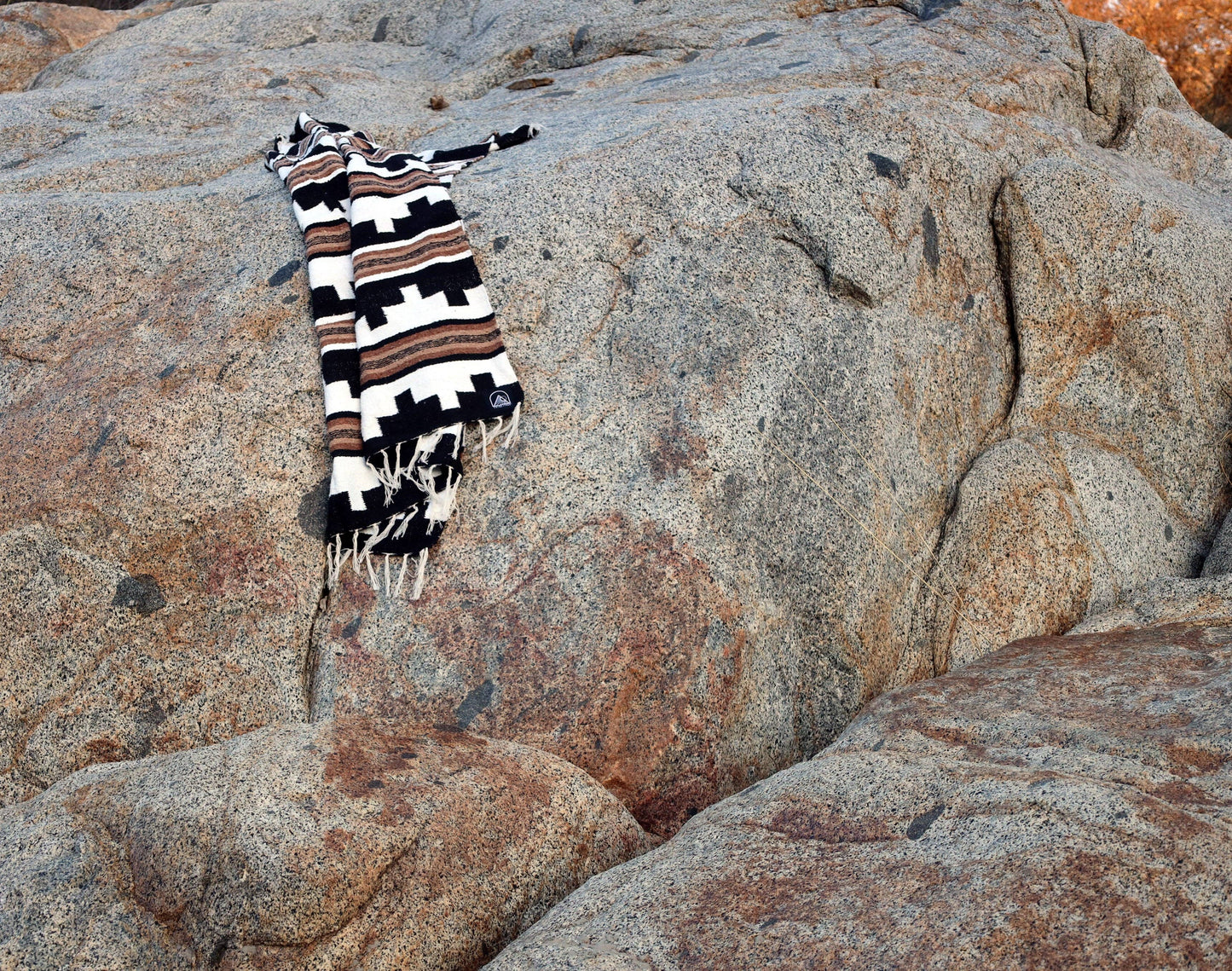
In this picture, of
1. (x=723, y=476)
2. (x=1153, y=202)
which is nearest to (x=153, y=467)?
(x=723, y=476)

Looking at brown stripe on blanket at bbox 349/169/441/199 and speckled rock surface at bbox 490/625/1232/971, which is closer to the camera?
speckled rock surface at bbox 490/625/1232/971

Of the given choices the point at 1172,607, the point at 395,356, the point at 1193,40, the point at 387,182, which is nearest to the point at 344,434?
the point at 395,356

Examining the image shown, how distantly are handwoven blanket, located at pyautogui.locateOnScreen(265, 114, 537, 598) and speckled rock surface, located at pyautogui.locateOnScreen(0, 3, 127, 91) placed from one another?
3.60m

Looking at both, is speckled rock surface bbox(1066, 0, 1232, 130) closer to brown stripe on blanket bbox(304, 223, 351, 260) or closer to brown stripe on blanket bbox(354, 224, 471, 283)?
brown stripe on blanket bbox(354, 224, 471, 283)

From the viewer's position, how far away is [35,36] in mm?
6016

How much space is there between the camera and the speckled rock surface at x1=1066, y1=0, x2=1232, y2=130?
7809 millimetres

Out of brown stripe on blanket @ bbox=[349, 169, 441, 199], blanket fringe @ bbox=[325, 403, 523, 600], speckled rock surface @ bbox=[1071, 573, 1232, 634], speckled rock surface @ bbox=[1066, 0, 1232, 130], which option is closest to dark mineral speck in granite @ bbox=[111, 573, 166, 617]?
blanket fringe @ bbox=[325, 403, 523, 600]

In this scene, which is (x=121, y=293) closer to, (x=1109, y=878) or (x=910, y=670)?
(x=910, y=670)

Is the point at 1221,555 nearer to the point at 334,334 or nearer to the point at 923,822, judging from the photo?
the point at 923,822

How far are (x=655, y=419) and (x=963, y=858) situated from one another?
144 centimetres

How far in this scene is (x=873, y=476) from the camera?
122 inches

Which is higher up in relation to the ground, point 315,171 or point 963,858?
point 315,171

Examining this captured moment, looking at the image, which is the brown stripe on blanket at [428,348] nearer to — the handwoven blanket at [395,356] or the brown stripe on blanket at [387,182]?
the handwoven blanket at [395,356]

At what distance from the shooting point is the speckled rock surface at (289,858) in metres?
1.86
